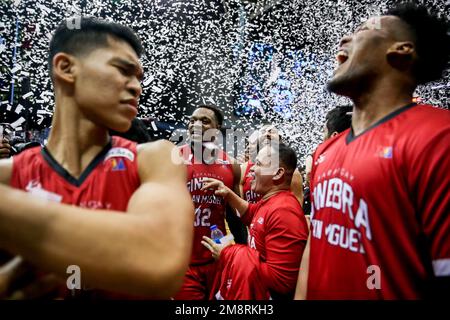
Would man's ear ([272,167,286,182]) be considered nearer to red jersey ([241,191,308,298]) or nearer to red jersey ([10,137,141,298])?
red jersey ([241,191,308,298])

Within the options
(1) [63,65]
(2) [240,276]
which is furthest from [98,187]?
(2) [240,276]

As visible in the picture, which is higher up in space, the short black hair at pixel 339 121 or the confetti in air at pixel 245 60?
the confetti in air at pixel 245 60

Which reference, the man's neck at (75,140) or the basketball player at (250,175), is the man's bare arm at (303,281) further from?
the basketball player at (250,175)

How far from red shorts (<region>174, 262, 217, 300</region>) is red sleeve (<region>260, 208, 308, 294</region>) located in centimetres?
113

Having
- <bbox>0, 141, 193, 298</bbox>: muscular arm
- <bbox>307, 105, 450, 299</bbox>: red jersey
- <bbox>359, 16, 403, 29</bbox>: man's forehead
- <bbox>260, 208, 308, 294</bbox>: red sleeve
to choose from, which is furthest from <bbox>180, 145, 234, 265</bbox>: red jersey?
<bbox>0, 141, 193, 298</bbox>: muscular arm

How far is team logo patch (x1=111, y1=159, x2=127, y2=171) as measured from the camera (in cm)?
121

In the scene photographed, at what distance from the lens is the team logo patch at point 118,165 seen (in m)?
1.21

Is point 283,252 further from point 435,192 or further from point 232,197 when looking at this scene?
point 435,192

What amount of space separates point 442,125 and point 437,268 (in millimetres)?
511

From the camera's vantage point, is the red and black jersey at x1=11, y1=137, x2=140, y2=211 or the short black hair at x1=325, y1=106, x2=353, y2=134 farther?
the short black hair at x1=325, y1=106, x2=353, y2=134

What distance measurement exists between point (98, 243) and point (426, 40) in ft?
5.88

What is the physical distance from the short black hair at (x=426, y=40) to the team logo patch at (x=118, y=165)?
4.57ft

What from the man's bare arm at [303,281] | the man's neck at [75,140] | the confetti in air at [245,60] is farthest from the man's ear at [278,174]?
the confetti in air at [245,60]

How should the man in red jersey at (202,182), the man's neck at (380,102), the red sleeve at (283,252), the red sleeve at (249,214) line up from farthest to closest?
the man in red jersey at (202,182) < the red sleeve at (249,214) < the red sleeve at (283,252) < the man's neck at (380,102)
